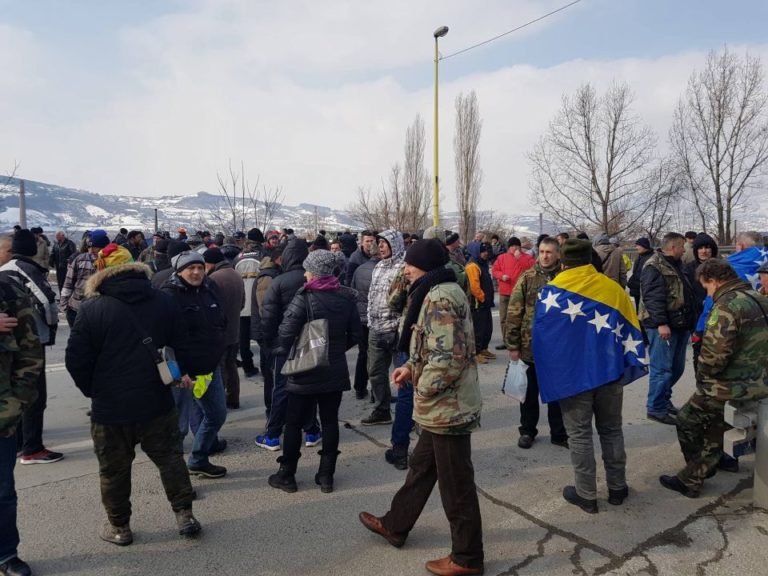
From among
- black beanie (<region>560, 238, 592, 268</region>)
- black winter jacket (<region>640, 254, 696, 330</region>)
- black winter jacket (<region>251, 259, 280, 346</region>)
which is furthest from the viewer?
black winter jacket (<region>251, 259, 280, 346</region>)

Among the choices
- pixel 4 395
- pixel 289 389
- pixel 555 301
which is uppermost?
pixel 555 301

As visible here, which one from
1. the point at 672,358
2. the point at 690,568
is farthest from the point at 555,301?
the point at 672,358

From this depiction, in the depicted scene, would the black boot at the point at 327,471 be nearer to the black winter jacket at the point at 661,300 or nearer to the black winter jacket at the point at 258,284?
the black winter jacket at the point at 258,284

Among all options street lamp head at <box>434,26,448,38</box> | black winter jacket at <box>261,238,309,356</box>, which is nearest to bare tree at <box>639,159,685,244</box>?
street lamp head at <box>434,26,448,38</box>

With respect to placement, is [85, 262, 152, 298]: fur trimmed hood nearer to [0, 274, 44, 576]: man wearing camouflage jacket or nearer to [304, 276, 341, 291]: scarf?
[0, 274, 44, 576]: man wearing camouflage jacket

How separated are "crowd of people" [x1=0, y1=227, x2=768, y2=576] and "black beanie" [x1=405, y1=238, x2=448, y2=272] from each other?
0.04 ft

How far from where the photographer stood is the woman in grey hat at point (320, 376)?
3.88 meters

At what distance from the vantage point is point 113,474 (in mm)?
3148

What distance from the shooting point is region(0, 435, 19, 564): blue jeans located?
2830 mm

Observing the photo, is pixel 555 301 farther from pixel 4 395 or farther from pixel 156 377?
pixel 4 395

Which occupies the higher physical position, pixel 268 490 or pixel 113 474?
pixel 113 474

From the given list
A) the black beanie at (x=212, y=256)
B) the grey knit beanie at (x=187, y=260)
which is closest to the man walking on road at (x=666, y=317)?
the grey knit beanie at (x=187, y=260)

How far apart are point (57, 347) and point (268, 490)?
6942 millimetres

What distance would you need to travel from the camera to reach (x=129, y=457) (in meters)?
3.20
